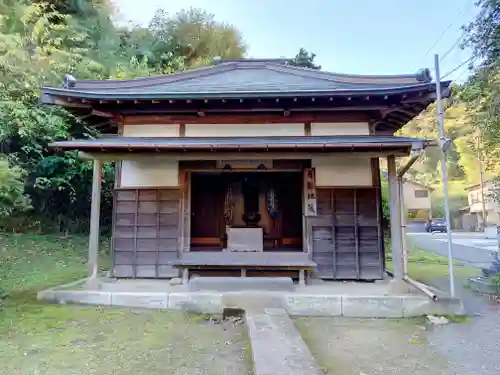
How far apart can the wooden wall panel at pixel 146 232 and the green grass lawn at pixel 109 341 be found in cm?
138

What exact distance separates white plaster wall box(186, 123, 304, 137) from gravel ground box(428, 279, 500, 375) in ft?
11.9

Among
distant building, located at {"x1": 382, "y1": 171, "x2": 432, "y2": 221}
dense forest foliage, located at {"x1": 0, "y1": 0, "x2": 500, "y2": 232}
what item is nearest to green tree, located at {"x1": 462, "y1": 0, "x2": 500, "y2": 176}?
dense forest foliage, located at {"x1": 0, "y1": 0, "x2": 500, "y2": 232}

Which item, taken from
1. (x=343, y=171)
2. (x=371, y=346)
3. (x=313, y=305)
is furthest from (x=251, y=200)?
(x=371, y=346)

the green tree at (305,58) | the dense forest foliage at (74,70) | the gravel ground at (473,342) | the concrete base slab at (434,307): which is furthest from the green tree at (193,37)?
the gravel ground at (473,342)

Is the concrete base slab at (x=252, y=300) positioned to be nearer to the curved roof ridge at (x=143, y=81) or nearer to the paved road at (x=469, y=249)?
the curved roof ridge at (x=143, y=81)

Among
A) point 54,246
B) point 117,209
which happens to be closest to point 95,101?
point 117,209

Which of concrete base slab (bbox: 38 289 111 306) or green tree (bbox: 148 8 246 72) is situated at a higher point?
green tree (bbox: 148 8 246 72)

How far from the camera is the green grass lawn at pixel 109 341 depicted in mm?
2891

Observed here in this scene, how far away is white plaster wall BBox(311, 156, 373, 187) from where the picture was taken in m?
6.03

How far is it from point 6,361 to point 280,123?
192 inches

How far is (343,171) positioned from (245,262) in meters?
2.34

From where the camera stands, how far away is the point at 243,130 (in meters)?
6.13

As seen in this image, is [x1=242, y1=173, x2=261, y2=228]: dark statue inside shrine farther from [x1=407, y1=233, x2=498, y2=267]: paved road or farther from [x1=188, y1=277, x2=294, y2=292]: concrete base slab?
[x1=407, y1=233, x2=498, y2=267]: paved road

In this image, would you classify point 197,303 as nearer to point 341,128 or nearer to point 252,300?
point 252,300
